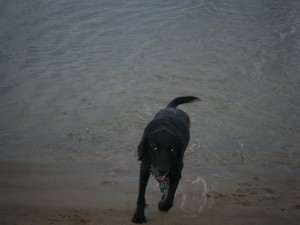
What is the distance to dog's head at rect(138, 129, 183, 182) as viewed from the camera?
4.56 meters

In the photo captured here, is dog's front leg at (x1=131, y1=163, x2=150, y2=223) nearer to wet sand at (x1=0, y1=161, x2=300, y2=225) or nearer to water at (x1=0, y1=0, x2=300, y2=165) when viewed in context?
wet sand at (x1=0, y1=161, x2=300, y2=225)

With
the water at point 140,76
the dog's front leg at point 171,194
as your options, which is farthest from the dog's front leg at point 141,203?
the water at point 140,76

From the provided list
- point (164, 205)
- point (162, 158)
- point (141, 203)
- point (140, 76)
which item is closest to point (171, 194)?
point (164, 205)

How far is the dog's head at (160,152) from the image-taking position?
15.0 feet

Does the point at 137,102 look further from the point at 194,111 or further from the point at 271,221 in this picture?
the point at 271,221

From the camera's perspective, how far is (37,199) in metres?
5.24

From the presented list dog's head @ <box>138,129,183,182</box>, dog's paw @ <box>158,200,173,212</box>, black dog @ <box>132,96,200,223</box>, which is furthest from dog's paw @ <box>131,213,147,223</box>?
dog's head @ <box>138,129,183,182</box>

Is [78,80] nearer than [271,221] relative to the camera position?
No

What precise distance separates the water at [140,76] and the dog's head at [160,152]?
1.73 metres

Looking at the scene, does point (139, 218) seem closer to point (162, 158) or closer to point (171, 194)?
point (171, 194)

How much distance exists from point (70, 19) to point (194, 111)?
6.21 metres

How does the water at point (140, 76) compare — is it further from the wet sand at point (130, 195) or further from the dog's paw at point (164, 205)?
the dog's paw at point (164, 205)

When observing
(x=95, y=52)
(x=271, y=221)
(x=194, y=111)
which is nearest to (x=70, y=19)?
(x=95, y=52)

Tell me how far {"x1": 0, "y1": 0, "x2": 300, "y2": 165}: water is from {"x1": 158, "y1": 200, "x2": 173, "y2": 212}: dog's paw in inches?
60.3
